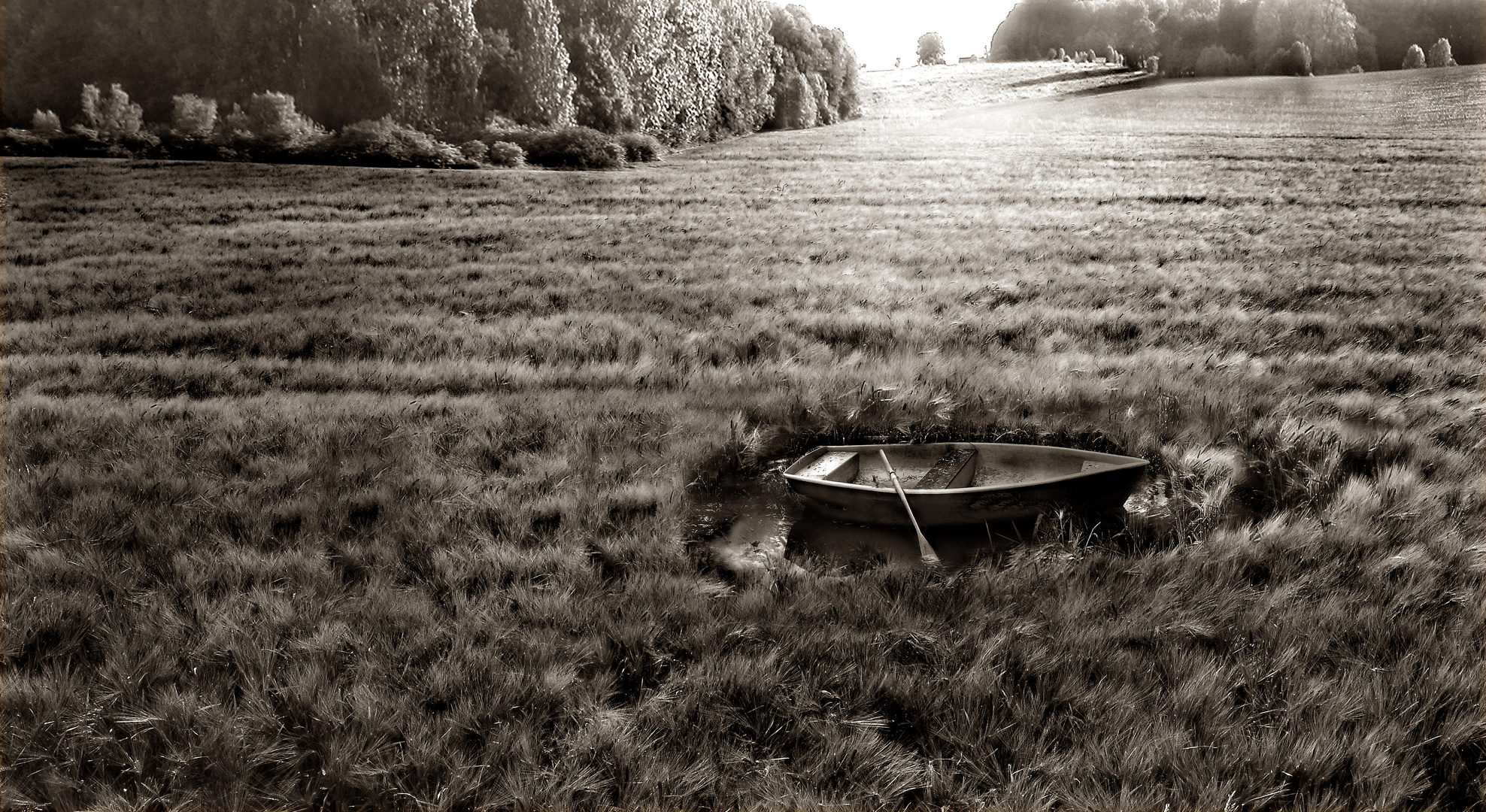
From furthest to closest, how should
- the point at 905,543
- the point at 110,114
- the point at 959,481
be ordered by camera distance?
the point at 110,114, the point at 959,481, the point at 905,543

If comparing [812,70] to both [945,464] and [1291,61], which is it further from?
[945,464]

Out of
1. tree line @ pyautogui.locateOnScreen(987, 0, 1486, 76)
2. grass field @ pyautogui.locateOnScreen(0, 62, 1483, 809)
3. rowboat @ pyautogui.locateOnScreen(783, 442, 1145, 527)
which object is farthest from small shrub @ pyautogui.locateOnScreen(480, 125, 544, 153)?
rowboat @ pyautogui.locateOnScreen(783, 442, 1145, 527)

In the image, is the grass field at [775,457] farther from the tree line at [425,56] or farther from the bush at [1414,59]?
the tree line at [425,56]

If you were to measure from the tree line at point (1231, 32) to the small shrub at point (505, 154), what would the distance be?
27.7 ft

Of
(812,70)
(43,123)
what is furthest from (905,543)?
(43,123)

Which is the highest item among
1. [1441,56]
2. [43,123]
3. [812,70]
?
[812,70]

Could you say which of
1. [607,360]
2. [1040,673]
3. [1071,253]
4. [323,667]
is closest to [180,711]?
[323,667]

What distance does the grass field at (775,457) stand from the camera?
2.32 m

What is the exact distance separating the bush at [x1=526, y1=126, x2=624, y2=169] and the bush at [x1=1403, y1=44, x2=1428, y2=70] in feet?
35.7

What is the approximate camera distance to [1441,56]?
7.19 m

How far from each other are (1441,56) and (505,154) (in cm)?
1222

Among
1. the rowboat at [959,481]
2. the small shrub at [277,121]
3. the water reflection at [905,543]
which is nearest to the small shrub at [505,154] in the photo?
the small shrub at [277,121]

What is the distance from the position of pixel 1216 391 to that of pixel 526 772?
4.88 meters

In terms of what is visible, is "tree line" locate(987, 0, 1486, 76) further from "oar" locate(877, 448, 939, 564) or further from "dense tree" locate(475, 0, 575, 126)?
"dense tree" locate(475, 0, 575, 126)
